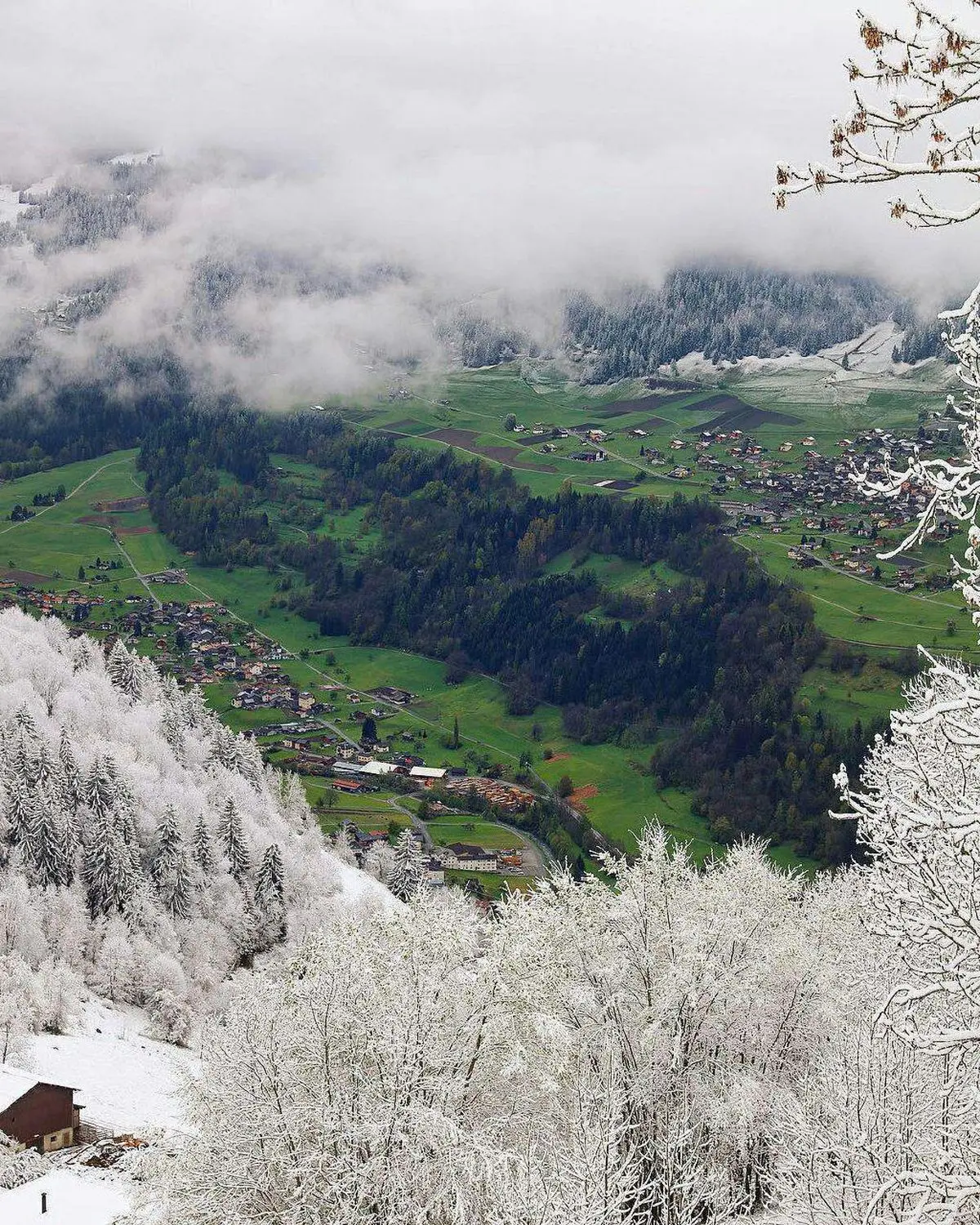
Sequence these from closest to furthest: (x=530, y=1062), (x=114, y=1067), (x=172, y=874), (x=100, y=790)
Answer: (x=530, y=1062)
(x=114, y=1067)
(x=172, y=874)
(x=100, y=790)

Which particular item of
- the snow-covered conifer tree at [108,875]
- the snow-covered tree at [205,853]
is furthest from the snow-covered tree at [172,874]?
the snow-covered tree at [205,853]

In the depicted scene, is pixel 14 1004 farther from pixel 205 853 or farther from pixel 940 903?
pixel 940 903

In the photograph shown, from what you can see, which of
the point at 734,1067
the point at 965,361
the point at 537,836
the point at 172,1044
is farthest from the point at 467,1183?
the point at 537,836

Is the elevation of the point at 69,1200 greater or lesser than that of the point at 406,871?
greater

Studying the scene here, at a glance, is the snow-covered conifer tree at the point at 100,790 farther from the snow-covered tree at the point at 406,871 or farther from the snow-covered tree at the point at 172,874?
the snow-covered tree at the point at 406,871

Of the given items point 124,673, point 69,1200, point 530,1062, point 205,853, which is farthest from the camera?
point 124,673

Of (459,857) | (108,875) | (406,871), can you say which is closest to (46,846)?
(108,875)

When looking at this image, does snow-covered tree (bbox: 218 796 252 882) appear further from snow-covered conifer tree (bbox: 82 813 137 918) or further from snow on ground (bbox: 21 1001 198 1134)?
snow on ground (bbox: 21 1001 198 1134)
